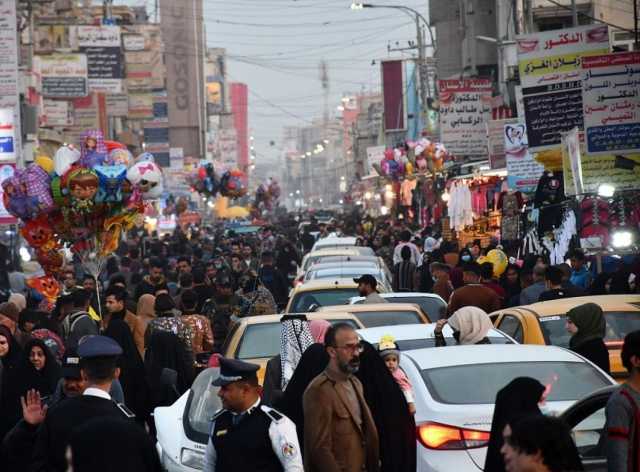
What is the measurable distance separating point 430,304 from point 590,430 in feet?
32.4

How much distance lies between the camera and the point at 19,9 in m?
52.7

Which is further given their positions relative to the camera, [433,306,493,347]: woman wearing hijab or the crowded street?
[433,306,493,347]: woman wearing hijab

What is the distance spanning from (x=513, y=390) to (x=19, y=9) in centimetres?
4782

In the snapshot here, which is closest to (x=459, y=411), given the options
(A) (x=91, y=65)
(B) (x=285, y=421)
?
(B) (x=285, y=421)

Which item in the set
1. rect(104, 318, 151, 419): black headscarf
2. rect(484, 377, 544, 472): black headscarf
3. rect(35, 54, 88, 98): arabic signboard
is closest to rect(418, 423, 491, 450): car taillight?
rect(484, 377, 544, 472): black headscarf

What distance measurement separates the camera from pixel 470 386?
969 cm

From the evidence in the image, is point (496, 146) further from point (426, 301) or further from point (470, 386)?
point (470, 386)

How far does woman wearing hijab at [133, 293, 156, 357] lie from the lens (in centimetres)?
1523

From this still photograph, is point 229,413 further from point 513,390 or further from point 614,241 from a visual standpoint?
point 614,241

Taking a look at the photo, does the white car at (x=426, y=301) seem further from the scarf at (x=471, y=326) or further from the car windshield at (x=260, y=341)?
the scarf at (x=471, y=326)

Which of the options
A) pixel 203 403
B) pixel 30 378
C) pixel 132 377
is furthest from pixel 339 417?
pixel 132 377

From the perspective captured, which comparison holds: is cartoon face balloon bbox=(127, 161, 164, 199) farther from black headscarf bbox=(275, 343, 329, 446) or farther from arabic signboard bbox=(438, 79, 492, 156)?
arabic signboard bbox=(438, 79, 492, 156)

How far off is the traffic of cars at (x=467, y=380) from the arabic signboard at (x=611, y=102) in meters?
7.03

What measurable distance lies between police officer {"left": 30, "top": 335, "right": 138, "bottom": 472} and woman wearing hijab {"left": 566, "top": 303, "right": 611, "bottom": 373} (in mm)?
5064
